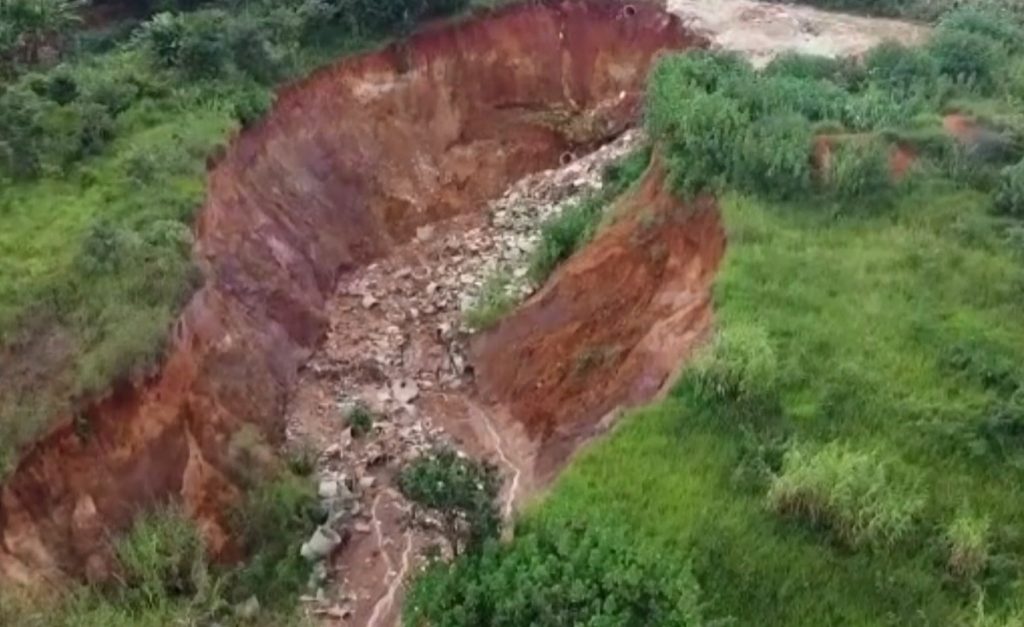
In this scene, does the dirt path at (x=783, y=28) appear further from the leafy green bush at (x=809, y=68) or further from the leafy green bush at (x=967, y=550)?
the leafy green bush at (x=967, y=550)

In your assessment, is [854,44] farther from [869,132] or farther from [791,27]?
[869,132]

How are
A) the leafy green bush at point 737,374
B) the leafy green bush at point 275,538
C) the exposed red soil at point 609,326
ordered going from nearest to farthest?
the leafy green bush at point 737,374, the leafy green bush at point 275,538, the exposed red soil at point 609,326

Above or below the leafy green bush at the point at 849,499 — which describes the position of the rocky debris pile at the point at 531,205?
below

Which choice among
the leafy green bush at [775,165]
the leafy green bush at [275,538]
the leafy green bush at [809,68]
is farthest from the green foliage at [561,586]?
the leafy green bush at [809,68]

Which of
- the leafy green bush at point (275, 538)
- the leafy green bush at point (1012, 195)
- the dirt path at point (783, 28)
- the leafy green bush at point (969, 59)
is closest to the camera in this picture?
the leafy green bush at point (275, 538)

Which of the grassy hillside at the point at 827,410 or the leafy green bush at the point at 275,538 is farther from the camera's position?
the leafy green bush at the point at 275,538
